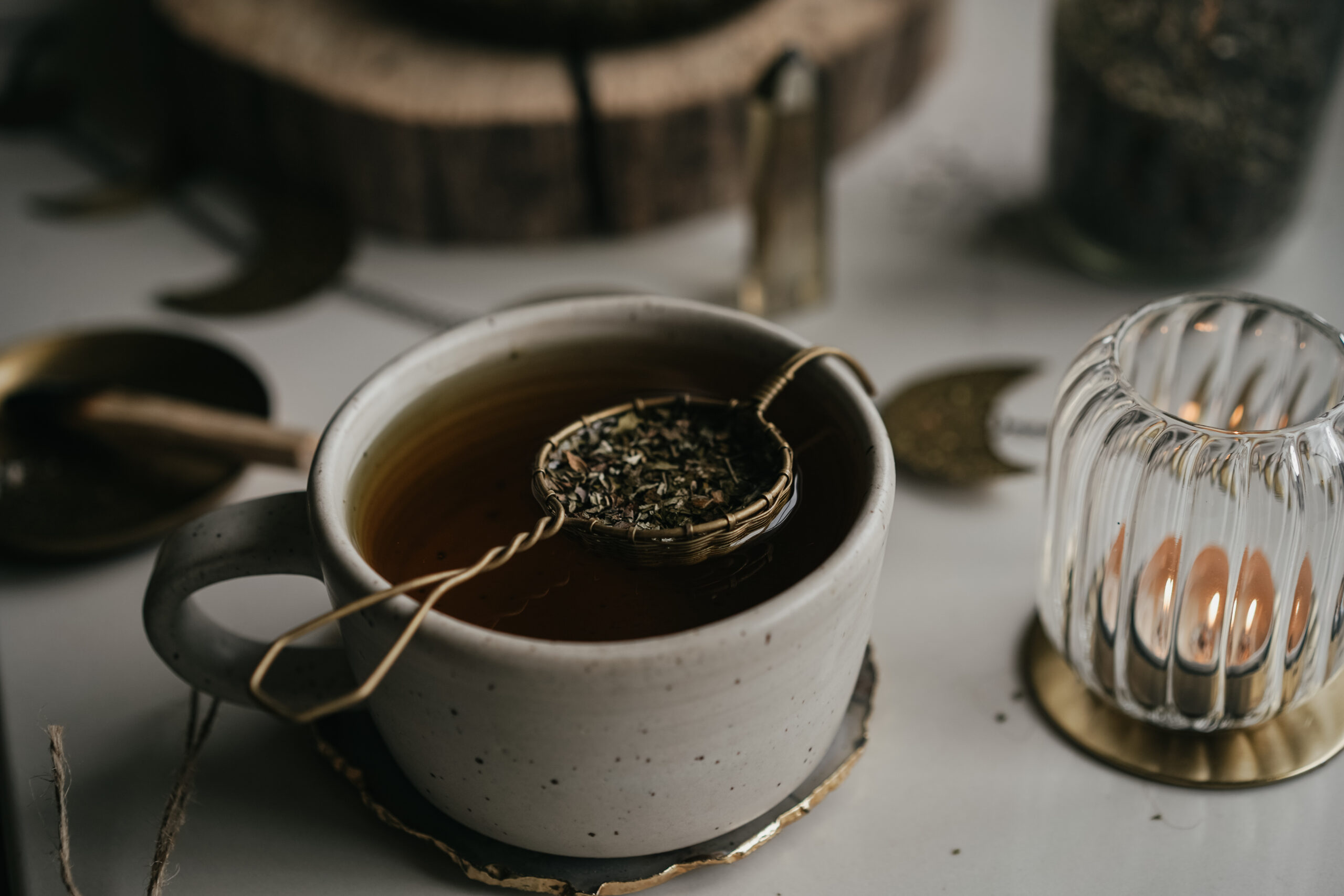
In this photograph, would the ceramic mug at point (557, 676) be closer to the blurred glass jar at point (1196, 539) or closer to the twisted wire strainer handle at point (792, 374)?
the twisted wire strainer handle at point (792, 374)

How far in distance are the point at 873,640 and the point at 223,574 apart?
1.16 ft

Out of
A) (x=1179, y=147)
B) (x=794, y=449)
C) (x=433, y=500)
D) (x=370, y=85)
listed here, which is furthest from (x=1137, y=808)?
(x=370, y=85)

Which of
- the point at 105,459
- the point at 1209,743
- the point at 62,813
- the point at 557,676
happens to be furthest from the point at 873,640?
the point at 105,459

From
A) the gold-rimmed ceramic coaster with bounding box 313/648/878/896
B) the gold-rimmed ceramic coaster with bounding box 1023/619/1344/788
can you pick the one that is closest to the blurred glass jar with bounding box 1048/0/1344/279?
the gold-rimmed ceramic coaster with bounding box 1023/619/1344/788

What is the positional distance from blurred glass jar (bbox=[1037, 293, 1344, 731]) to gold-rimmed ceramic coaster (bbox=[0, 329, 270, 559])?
20.9 inches

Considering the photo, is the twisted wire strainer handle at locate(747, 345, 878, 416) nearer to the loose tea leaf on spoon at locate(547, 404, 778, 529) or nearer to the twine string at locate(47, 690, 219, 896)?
the loose tea leaf on spoon at locate(547, 404, 778, 529)

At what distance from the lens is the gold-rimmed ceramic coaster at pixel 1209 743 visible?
56 centimetres

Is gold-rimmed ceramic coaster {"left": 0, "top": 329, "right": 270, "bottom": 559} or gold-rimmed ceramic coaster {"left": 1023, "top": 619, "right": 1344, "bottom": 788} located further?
gold-rimmed ceramic coaster {"left": 0, "top": 329, "right": 270, "bottom": 559}

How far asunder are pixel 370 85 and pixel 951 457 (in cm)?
59

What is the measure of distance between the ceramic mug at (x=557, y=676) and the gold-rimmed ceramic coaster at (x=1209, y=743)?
0.16 meters

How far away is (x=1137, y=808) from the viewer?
552 mm

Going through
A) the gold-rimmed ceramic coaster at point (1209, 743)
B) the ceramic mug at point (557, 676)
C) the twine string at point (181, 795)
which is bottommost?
the gold-rimmed ceramic coaster at point (1209, 743)

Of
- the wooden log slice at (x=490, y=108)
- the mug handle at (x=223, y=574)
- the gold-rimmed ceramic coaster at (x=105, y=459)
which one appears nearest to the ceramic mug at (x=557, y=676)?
the mug handle at (x=223, y=574)

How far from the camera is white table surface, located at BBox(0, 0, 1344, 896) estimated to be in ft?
1.75
